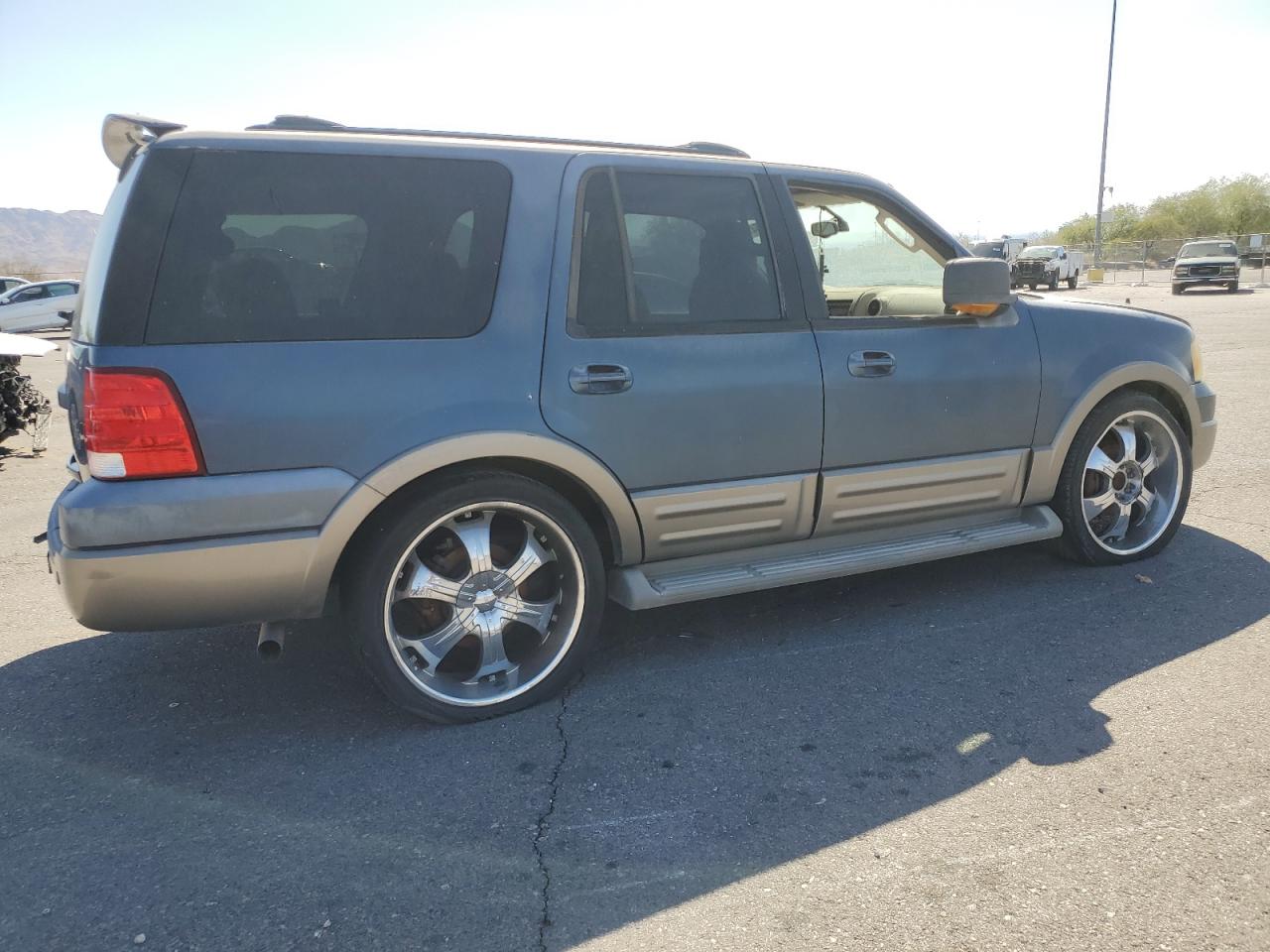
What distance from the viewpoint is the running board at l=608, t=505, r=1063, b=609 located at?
368 cm

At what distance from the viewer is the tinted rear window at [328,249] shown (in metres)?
2.99

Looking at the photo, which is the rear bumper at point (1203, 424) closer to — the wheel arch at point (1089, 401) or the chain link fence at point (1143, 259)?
the wheel arch at point (1089, 401)

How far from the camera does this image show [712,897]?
8.00 ft

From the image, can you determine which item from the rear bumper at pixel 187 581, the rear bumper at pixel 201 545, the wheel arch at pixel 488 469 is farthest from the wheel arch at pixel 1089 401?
the rear bumper at pixel 187 581

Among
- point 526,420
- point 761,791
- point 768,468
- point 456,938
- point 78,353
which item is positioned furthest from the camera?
point 768,468

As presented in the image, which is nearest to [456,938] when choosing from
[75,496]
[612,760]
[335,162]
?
[612,760]

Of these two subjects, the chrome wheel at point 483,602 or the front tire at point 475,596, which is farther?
the chrome wheel at point 483,602

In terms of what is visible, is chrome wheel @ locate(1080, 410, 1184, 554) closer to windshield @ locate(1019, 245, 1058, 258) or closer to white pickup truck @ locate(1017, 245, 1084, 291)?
white pickup truck @ locate(1017, 245, 1084, 291)

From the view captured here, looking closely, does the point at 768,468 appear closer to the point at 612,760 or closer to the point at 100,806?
the point at 612,760

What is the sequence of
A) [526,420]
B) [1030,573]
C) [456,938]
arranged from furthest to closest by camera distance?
[1030,573], [526,420], [456,938]

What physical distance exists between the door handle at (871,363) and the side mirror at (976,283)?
0.40m

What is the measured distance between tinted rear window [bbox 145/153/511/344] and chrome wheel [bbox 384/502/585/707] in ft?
2.35

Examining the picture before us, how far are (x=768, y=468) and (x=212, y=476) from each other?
198 cm

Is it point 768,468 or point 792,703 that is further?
point 768,468
